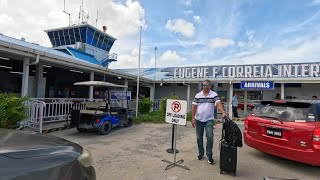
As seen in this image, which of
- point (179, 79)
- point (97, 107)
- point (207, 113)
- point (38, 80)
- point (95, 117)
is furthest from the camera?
point (179, 79)

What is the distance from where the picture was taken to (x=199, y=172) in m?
4.84

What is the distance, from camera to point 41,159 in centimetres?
196

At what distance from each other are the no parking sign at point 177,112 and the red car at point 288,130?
1656 mm

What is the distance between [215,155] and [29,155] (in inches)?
195

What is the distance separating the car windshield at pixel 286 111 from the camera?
4958 mm

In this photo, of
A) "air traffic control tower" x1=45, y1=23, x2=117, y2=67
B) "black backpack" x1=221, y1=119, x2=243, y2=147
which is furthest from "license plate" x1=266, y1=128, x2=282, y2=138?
"air traffic control tower" x1=45, y1=23, x2=117, y2=67

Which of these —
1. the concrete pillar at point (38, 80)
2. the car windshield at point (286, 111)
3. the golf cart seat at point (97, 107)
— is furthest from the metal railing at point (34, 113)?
the car windshield at point (286, 111)

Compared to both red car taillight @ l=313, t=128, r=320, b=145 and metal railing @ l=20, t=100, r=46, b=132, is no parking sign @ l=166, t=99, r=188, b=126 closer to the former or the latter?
red car taillight @ l=313, t=128, r=320, b=145

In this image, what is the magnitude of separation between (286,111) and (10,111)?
668 cm

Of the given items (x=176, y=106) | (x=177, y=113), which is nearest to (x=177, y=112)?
(x=177, y=113)

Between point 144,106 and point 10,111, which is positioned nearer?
point 10,111

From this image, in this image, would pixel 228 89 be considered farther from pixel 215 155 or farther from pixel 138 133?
pixel 215 155

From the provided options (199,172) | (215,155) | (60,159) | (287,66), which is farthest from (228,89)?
(60,159)

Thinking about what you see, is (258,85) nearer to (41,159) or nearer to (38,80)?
(38,80)
